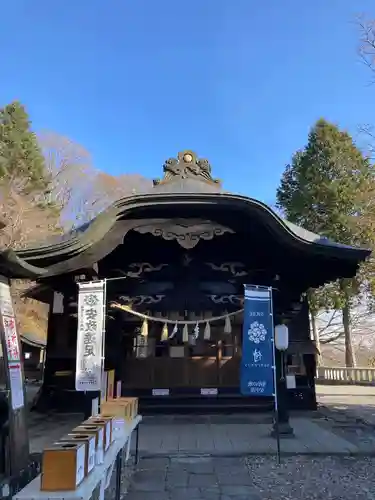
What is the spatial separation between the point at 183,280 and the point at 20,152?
71.6 ft

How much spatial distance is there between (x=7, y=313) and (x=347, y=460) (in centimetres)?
544

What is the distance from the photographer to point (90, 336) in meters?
7.20

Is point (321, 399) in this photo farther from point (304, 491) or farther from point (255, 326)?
point (304, 491)

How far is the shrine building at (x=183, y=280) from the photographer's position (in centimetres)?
783

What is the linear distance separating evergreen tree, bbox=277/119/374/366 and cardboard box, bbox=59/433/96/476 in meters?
20.0

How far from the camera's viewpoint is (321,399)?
49.4 feet

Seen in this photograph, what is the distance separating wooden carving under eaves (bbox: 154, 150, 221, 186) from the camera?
8664 mm

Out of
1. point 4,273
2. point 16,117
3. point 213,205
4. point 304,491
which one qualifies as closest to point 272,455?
point 304,491

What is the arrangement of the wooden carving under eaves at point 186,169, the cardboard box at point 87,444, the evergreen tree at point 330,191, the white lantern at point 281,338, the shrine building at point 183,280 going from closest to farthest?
the cardboard box at point 87,444
the white lantern at point 281,338
the shrine building at point 183,280
the wooden carving under eaves at point 186,169
the evergreen tree at point 330,191

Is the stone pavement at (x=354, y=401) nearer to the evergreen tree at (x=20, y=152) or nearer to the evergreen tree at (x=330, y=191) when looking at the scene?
the evergreen tree at (x=330, y=191)

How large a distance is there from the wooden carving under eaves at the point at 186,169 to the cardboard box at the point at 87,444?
19.5 ft

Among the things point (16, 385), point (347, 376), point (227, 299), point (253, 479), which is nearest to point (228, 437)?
point (253, 479)

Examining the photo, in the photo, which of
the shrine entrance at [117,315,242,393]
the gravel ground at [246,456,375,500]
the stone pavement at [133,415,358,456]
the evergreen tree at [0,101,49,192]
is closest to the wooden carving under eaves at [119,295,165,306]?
the shrine entrance at [117,315,242,393]

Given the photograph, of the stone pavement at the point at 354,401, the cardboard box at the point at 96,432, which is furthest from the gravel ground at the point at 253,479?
the stone pavement at the point at 354,401
